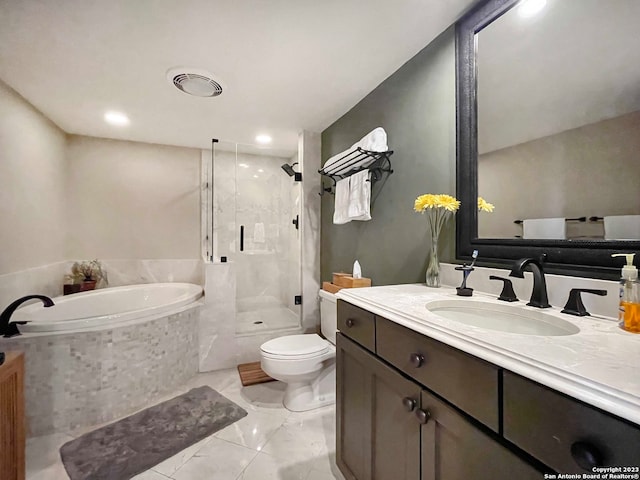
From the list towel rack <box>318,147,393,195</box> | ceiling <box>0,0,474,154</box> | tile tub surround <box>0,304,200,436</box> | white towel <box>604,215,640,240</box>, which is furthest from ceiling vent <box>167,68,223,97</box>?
white towel <box>604,215,640,240</box>

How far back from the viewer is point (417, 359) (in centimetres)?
81

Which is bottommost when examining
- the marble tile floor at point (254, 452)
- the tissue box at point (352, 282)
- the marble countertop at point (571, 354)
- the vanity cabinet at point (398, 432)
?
the marble tile floor at point (254, 452)

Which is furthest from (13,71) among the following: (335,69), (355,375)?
(355,375)

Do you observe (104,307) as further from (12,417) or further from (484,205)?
(484,205)

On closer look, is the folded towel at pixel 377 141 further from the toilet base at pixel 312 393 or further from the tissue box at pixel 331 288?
the toilet base at pixel 312 393

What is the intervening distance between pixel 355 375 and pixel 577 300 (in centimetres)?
80

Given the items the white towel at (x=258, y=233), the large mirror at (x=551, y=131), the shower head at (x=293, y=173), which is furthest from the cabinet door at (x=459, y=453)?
the white towel at (x=258, y=233)

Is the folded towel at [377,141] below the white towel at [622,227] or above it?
above

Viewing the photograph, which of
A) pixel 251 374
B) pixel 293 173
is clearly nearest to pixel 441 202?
pixel 293 173

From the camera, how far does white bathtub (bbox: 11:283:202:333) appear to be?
1.80 meters

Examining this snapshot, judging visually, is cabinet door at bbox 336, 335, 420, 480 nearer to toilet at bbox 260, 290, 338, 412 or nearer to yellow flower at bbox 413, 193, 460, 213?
toilet at bbox 260, 290, 338, 412

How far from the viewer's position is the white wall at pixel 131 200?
9.65ft

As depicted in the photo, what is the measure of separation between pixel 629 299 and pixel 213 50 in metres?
2.09

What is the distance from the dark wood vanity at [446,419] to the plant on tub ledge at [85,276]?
285 cm
